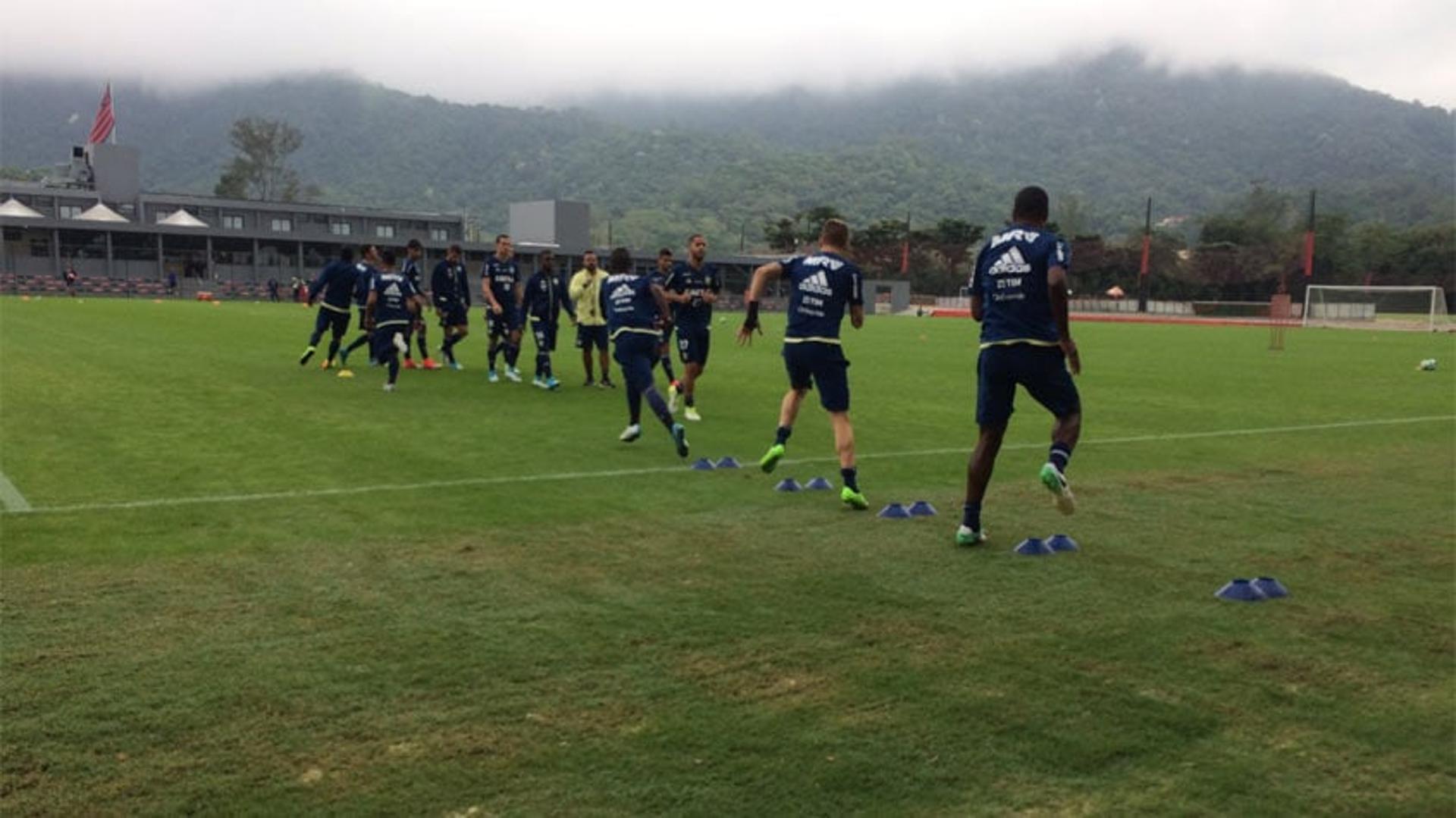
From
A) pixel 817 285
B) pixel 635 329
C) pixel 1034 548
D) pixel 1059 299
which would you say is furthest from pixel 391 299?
pixel 1034 548

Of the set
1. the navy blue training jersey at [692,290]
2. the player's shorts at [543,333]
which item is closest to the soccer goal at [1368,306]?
the player's shorts at [543,333]

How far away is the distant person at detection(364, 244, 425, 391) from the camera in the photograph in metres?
15.8

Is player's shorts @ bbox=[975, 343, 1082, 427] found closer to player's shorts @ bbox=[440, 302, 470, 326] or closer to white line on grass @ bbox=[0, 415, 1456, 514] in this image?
white line on grass @ bbox=[0, 415, 1456, 514]

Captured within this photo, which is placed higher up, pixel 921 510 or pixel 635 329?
pixel 635 329

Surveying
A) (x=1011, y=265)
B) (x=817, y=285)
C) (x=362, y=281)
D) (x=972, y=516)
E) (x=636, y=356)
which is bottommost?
(x=972, y=516)

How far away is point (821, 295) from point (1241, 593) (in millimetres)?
3796

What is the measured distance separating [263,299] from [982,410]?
73383 millimetres

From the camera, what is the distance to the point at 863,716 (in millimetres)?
4160

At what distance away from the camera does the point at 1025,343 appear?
6961 mm

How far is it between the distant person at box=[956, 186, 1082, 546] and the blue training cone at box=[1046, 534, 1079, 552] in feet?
0.58

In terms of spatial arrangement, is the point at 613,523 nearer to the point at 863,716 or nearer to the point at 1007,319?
the point at 1007,319

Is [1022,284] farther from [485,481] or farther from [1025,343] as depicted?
[485,481]

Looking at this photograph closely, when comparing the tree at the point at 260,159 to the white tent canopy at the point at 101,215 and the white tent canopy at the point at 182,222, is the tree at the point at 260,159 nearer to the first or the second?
the white tent canopy at the point at 101,215

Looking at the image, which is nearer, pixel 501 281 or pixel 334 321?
pixel 501 281
